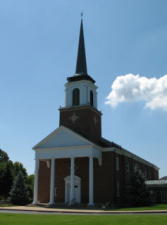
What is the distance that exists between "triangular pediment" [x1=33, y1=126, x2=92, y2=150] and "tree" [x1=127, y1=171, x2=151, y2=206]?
7.81 metres

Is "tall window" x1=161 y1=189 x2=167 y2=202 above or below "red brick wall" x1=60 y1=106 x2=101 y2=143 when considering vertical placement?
below

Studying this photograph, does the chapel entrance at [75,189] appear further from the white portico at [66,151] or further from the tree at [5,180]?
the tree at [5,180]

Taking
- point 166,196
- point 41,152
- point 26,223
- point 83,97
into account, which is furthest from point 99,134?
point 26,223

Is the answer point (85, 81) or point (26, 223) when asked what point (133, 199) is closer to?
point (85, 81)

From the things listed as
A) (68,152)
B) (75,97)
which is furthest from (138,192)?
(75,97)

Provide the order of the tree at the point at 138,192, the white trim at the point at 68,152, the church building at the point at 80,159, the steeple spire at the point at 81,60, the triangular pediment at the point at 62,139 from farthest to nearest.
Answer: the steeple spire at the point at 81,60 → the triangular pediment at the point at 62,139 → the church building at the point at 80,159 → the tree at the point at 138,192 → the white trim at the point at 68,152

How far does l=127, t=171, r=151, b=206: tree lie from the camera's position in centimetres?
3278

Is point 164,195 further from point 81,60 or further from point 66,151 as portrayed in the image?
point 81,60

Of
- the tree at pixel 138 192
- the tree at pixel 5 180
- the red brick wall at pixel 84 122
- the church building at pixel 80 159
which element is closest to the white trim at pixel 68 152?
the church building at pixel 80 159

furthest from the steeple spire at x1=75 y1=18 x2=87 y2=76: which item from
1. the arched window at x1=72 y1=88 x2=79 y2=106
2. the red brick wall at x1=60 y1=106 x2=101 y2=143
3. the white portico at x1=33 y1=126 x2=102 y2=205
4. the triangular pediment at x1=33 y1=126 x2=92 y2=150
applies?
the white portico at x1=33 y1=126 x2=102 y2=205

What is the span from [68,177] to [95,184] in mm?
3707

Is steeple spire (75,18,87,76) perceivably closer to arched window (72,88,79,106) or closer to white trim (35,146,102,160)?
arched window (72,88,79,106)

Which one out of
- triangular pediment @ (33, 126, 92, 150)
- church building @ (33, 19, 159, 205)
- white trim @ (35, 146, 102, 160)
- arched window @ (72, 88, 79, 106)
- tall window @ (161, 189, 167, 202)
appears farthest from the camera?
arched window @ (72, 88, 79, 106)

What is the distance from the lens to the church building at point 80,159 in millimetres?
33219
